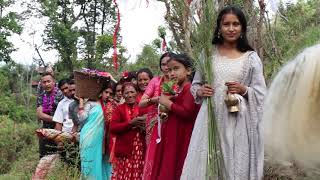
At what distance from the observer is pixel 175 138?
12.6ft

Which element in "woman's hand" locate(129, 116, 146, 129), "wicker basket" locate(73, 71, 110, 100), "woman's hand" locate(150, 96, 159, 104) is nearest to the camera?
"woman's hand" locate(150, 96, 159, 104)

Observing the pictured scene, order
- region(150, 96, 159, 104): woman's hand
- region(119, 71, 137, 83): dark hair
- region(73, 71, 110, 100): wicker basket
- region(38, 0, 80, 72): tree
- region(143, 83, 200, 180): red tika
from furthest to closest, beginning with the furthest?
region(38, 0, 80, 72): tree → region(73, 71, 110, 100): wicker basket → region(119, 71, 137, 83): dark hair → region(150, 96, 159, 104): woman's hand → region(143, 83, 200, 180): red tika

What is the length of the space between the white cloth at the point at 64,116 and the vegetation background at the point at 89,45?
2.06 feet

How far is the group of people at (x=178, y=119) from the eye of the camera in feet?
10.6

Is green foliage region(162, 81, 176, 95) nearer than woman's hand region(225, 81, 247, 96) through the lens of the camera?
No

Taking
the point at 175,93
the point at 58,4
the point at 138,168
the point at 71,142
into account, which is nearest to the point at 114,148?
the point at 138,168

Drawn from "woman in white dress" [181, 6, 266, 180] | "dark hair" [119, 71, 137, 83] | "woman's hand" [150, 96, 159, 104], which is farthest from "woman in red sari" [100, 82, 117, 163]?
"woman in white dress" [181, 6, 266, 180]

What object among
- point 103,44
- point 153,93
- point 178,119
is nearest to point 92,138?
point 153,93

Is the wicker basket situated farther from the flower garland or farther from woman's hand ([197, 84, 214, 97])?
woman's hand ([197, 84, 214, 97])

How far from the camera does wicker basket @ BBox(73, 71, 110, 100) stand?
5406mm

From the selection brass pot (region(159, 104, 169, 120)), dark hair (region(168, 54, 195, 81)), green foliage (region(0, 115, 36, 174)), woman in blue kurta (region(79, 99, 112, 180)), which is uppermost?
dark hair (region(168, 54, 195, 81))

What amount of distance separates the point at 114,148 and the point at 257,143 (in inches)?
81.6

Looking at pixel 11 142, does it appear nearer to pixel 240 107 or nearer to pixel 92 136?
pixel 92 136

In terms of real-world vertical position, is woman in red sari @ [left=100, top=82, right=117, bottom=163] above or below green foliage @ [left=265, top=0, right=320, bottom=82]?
below
